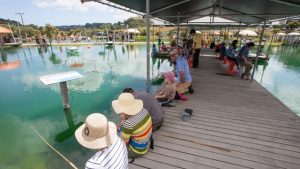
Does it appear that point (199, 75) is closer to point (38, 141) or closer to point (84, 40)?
point (38, 141)

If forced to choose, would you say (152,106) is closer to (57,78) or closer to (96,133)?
(96,133)

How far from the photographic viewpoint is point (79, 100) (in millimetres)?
7008

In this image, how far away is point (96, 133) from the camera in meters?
1.40

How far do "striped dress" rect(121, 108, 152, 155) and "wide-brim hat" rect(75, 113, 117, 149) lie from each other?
2.26 ft

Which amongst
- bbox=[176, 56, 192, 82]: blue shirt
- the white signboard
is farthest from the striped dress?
the white signboard

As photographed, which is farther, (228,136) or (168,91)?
(168,91)

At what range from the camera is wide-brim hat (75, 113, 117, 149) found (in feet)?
4.56

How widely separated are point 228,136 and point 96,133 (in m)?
2.50

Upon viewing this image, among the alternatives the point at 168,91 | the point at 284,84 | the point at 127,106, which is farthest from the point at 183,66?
the point at 284,84

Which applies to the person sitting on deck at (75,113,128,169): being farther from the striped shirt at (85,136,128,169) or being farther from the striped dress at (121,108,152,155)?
the striped dress at (121,108,152,155)

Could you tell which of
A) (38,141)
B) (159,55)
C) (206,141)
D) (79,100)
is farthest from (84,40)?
(206,141)

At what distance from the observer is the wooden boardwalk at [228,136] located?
2449 millimetres

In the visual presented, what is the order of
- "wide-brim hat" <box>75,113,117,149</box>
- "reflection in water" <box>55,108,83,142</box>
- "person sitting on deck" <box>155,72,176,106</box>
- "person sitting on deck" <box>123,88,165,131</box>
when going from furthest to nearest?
"reflection in water" <box>55,108,83,142</box>
"person sitting on deck" <box>155,72,176,106</box>
"person sitting on deck" <box>123,88,165,131</box>
"wide-brim hat" <box>75,113,117,149</box>

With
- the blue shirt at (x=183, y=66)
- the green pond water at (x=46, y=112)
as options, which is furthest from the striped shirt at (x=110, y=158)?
the blue shirt at (x=183, y=66)
